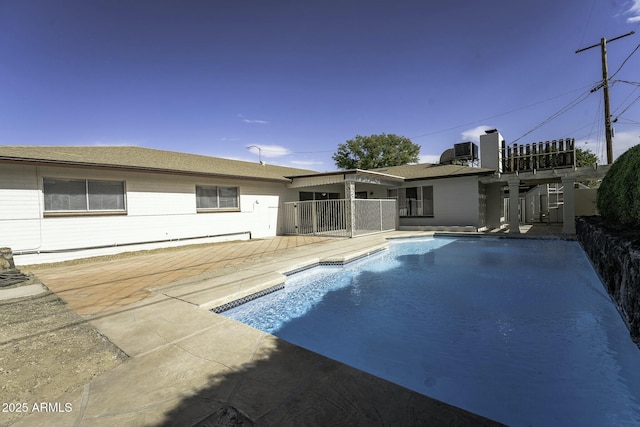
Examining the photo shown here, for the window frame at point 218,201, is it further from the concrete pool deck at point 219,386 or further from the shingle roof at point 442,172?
the shingle roof at point 442,172

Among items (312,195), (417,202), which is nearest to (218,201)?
(312,195)

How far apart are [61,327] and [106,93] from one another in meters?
10.4

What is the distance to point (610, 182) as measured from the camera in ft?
24.8

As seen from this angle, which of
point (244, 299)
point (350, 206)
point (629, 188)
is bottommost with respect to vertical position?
point (244, 299)

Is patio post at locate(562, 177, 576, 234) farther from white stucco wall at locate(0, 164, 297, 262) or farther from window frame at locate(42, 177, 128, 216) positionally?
window frame at locate(42, 177, 128, 216)

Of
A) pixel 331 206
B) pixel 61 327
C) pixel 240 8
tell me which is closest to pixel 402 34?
pixel 240 8

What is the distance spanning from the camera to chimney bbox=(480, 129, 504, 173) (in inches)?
601

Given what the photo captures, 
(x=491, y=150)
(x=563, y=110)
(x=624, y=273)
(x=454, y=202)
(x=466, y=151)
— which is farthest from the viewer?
(x=466, y=151)

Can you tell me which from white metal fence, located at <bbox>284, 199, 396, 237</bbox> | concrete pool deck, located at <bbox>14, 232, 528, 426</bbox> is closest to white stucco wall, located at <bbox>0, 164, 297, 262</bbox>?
white metal fence, located at <bbox>284, 199, 396, 237</bbox>

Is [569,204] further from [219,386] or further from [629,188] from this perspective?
[219,386]

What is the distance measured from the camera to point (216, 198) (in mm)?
11234

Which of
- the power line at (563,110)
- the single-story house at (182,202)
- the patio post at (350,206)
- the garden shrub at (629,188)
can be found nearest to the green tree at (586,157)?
the power line at (563,110)

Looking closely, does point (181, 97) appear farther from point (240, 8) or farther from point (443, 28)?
point (443, 28)

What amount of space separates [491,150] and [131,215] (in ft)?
57.0
